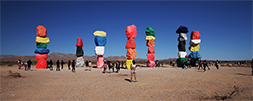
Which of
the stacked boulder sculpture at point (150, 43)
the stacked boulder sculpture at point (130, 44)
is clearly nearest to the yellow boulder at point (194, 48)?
the stacked boulder sculpture at point (150, 43)

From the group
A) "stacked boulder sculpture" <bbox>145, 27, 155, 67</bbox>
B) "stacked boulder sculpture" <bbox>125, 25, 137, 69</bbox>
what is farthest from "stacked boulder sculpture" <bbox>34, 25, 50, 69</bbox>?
"stacked boulder sculpture" <bbox>145, 27, 155, 67</bbox>

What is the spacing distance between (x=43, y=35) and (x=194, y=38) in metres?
22.9

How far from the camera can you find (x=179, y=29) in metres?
23.5

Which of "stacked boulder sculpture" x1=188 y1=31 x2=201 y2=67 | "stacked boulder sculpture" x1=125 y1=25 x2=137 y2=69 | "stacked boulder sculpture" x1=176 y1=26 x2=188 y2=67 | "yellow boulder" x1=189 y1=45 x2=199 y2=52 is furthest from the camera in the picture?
"yellow boulder" x1=189 y1=45 x2=199 y2=52

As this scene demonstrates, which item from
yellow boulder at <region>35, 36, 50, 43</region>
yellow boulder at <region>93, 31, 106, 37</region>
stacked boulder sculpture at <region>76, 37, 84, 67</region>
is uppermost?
yellow boulder at <region>93, 31, 106, 37</region>

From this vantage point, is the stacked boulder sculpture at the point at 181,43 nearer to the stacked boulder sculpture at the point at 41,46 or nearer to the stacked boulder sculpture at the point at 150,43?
the stacked boulder sculpture at the point at 150,43

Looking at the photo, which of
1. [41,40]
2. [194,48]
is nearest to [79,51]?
[41,40]

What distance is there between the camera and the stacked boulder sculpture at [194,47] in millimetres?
22750

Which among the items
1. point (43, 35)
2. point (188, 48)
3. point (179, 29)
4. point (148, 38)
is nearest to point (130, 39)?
point (148, 38)

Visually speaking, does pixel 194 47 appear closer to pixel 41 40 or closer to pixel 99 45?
pixel 99 45

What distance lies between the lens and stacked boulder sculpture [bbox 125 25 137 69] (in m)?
19.7

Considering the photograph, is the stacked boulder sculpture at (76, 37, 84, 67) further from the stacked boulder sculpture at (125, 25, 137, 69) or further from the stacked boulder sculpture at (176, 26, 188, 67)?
the stacked boulder sculpture at (176, 26, 188, 67)

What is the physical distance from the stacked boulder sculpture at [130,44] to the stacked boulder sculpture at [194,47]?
972cm

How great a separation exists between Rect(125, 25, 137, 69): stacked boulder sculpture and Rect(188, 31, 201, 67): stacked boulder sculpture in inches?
383
